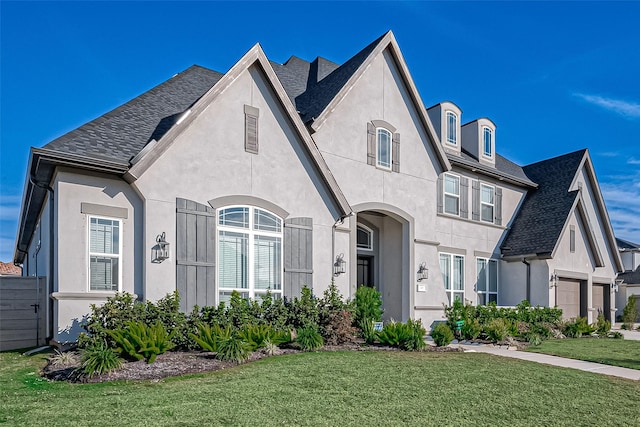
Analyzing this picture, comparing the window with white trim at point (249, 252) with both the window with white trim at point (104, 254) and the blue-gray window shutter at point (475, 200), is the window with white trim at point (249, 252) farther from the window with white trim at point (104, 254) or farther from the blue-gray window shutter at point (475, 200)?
the blue-gray window shutter at point (475, 200)

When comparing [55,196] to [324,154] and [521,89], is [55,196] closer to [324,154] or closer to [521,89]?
[324,154]

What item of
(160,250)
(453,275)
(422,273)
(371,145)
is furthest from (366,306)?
(453,275)

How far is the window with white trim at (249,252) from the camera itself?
Result: 12.4m

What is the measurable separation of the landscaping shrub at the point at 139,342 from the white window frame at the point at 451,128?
1510cm

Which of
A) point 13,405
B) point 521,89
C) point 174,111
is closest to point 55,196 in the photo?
point 174,111

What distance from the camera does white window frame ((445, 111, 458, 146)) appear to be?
21.1 metres

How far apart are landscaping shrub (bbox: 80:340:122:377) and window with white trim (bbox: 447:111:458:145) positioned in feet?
53.1

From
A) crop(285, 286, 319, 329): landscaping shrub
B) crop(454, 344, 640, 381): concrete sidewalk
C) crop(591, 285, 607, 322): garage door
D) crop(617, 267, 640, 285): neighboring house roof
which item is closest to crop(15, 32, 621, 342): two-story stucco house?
crop(285, 286, 319, 329): landscaping shrub

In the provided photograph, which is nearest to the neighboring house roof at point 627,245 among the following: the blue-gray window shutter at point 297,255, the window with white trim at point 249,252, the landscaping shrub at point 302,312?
the blue-gray window shutter at point 297,255

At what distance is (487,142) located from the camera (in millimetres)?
22719

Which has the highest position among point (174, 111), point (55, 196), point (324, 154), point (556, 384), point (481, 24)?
point (481, 24)

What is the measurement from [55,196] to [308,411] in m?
7.68

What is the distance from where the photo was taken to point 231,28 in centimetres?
1504

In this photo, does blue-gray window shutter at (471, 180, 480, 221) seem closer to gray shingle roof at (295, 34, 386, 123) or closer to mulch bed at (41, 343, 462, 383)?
gray shingle roof at (295, 34, 386, 123)
